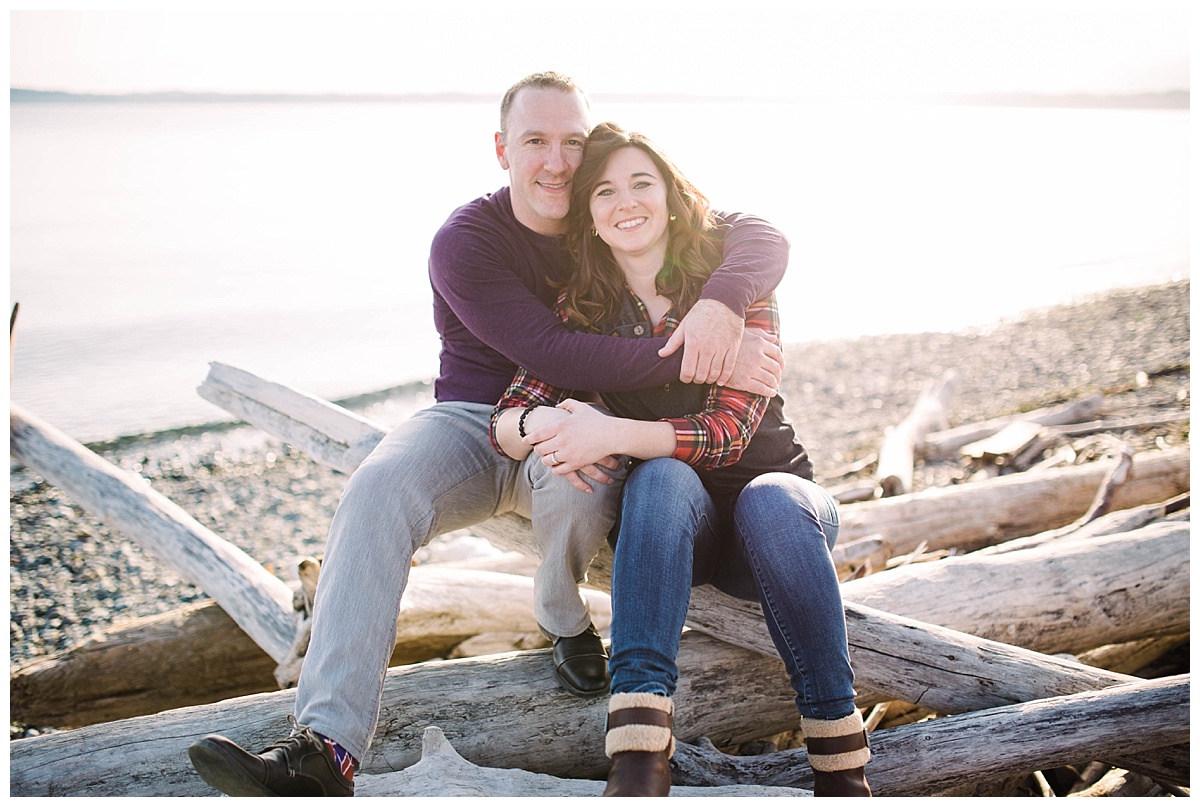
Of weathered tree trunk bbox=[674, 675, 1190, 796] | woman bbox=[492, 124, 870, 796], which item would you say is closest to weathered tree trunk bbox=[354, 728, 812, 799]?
weathered tree trunk bbox=[674, 675, 1190, 796]

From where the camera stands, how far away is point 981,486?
4676 mm

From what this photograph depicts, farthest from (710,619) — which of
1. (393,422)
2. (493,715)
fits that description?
(393,422)

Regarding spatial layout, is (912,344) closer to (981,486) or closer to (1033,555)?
(981,486)

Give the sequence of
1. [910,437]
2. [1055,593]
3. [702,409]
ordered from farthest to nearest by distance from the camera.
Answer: [910,437] < [1055,593] < [702,409]

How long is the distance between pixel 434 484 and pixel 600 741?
0.92 meters

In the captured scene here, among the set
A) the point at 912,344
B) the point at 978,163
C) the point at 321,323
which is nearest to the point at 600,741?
the point at 912,344

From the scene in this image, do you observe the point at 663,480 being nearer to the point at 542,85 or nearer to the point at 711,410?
the point at 711,410

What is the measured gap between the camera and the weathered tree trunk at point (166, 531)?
11.3 ft

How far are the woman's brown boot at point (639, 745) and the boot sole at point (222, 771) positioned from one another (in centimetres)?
79

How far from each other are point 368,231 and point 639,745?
59.9 ft

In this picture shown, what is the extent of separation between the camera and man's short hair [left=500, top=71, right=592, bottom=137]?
2.98 metres

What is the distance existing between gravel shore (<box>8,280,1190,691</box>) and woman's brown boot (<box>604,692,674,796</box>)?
2761 mm

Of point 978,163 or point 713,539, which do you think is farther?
point 978,163

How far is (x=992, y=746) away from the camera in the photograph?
242 centimetres
